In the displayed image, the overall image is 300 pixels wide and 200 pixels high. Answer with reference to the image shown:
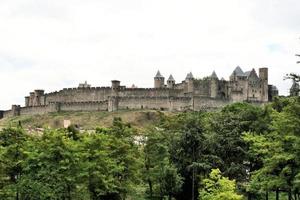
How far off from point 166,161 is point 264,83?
116192 mm

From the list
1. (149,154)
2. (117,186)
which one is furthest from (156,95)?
(117,186)

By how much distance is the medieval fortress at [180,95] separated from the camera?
155 meters

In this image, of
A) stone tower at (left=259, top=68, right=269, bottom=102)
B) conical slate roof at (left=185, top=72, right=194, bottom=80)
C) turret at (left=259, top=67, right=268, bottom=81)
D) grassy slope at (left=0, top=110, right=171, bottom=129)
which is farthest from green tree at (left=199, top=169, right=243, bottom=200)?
turret at (left=259, top=67, right=268, bottom=81)

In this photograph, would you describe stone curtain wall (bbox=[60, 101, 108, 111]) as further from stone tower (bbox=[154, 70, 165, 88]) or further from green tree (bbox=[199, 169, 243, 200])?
green tree (bbox=[199, 169, 243, 200])

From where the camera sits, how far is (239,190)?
2021 inches

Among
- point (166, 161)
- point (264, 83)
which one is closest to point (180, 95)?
point (264, 83)

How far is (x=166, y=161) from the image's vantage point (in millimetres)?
54906

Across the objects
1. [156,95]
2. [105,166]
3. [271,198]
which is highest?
[156,95]

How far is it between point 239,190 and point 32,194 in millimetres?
19079

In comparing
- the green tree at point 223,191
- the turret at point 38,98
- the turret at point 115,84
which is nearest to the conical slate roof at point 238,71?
the turret at point 115,84

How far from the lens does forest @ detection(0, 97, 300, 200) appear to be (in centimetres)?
4044

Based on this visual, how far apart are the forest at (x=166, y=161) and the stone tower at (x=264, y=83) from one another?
10328 cm

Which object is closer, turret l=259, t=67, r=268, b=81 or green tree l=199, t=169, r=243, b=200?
green tree l=199, t=169, r=243, b=200

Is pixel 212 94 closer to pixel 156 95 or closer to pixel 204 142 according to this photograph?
pixel 156 95
